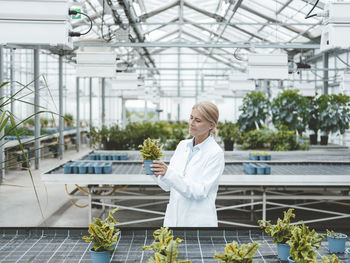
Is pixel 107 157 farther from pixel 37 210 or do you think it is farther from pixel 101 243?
pixel 101 243

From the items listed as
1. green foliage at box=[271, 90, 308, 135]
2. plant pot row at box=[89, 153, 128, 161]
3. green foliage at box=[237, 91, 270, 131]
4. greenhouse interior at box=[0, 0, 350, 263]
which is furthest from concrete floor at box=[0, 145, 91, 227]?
green foliage at box=[271, 90, 308, 135]

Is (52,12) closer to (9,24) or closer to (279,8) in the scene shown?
(9,24)

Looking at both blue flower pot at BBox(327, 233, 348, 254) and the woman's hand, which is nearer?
blue flower pot at BBox(327, 233, 348, 254)

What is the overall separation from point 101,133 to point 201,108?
14.6 feet

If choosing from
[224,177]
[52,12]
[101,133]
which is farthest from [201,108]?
[101,133]

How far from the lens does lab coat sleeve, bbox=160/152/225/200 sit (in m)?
1.69

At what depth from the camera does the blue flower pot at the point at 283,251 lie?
4.48 ft

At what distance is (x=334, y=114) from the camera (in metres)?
7.66

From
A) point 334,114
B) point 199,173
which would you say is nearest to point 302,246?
point 199,173

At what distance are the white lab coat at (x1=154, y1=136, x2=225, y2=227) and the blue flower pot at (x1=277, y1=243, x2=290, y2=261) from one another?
511mm

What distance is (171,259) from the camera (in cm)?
111

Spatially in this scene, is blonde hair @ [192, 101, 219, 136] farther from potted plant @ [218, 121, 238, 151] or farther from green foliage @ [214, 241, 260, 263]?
potted plant @ [218, 121, 238, 151]

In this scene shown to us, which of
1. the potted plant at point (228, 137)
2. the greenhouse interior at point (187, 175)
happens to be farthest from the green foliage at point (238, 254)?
the potted plant at point (228, 137)

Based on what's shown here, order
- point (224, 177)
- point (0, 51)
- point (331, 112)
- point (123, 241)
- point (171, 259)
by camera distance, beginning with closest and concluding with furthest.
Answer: point (171, 259) < point (123, 241) < point (224, 177) < point (0, 51) < point (331, 112)
